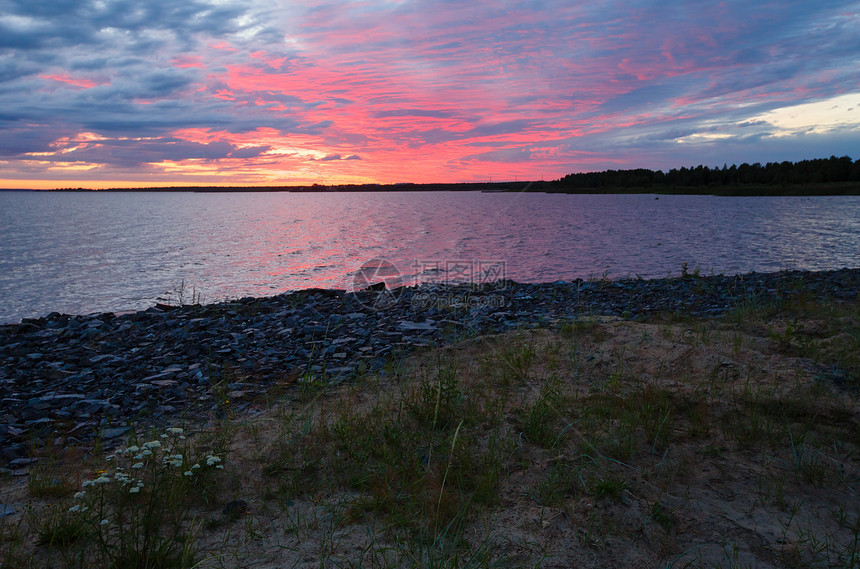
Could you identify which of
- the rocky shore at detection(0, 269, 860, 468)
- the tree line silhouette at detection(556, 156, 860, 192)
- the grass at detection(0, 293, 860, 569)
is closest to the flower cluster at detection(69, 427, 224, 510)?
the grass at detection(0, 293, 860, 569)

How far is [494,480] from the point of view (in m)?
3.94

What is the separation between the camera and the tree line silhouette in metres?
99.8

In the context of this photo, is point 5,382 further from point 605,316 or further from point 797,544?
point 605,316

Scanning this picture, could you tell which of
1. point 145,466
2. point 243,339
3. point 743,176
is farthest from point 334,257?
point 743,176

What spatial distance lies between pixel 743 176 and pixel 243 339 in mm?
136189

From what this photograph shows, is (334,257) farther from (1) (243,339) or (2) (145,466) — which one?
(2) (145,466)

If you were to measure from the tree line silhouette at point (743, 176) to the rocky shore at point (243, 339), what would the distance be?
114m

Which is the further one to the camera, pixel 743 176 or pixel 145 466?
pixel 743 176

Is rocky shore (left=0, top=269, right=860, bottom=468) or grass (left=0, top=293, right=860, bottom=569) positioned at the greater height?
grass (left=0, top=293, right=860, bottom=569)

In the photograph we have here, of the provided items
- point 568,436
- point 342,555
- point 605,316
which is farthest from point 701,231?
point 342,555

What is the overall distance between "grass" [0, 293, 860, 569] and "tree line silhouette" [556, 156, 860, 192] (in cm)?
12753

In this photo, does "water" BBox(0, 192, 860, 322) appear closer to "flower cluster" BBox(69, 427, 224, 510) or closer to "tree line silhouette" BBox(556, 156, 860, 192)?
"flower cluster" BBox(69, 427, 224, 510)

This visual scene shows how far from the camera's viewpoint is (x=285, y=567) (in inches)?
123

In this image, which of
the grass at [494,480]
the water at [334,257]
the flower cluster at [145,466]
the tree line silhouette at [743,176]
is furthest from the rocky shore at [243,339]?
the tree line silhouette at [743,176]
